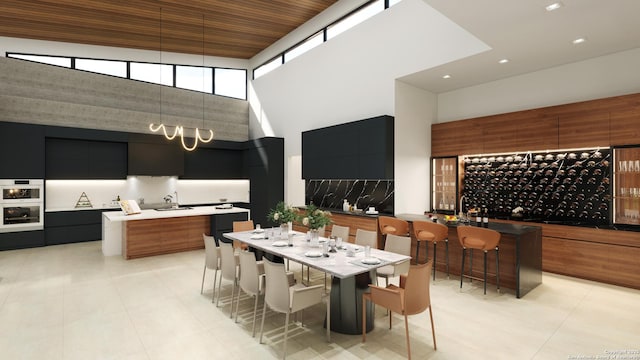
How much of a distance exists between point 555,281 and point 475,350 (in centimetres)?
284

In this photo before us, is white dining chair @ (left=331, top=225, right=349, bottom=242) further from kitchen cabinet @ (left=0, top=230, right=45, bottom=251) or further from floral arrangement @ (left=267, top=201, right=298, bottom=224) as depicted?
kitchen cabinet @ (left=0, top=230, right=45, bottom=251)

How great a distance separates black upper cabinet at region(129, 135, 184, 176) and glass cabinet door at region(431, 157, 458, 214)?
A: 6.53 meters

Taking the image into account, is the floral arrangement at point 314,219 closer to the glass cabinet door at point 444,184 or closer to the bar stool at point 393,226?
the bar stool at point 393,226

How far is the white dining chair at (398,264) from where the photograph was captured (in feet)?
12.8

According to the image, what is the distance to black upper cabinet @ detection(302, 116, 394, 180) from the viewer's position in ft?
19.5

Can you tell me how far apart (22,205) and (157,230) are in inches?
125

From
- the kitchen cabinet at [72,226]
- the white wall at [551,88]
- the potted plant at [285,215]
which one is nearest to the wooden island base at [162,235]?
the kitchen cabinet at [72,226]

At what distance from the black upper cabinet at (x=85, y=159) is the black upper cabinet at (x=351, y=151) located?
4701mm

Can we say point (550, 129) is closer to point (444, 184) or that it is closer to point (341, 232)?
point (444, 184)

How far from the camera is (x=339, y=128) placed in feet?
22.4

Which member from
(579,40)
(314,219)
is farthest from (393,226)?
(579,40)

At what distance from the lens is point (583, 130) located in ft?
16.2

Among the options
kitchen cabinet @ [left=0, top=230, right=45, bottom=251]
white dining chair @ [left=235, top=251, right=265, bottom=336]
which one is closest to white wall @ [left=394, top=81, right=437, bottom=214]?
white dining chair @ [left=235, top=251, right=265, bottom=336]

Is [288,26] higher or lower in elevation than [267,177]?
higher
